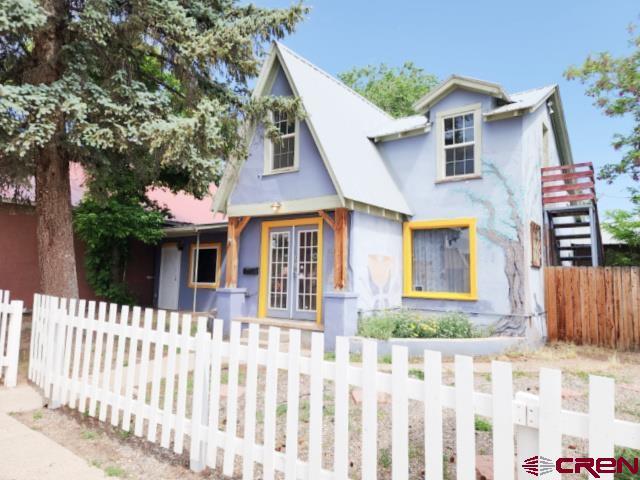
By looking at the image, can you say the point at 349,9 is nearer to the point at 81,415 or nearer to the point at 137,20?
the point at 137,20

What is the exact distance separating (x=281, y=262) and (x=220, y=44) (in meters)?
4.94

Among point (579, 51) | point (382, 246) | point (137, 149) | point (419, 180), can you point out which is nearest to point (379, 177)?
point (419, 180)

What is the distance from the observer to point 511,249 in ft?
29.2

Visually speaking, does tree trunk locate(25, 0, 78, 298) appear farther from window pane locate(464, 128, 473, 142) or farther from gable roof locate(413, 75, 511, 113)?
window pane locate(464, 128, 473, 142)

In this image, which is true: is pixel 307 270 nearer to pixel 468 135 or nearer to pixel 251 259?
pixel 251 259

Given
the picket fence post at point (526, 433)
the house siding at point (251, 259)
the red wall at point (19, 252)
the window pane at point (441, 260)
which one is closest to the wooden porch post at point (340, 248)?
the house siding at point (251, 259)

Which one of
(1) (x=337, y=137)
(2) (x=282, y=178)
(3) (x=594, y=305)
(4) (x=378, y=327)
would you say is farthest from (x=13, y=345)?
(3) (x=594, y=305)

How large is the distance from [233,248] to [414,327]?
4.83 metres

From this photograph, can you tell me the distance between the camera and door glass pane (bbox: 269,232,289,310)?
9859mm

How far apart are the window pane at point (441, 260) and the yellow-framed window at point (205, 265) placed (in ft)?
24.3

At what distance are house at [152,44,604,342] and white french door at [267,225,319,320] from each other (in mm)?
28

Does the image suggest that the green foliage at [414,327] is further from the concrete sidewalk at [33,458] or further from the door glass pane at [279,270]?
the concrete sidewalk at [33,458]

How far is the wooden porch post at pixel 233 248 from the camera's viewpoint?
10062 mm

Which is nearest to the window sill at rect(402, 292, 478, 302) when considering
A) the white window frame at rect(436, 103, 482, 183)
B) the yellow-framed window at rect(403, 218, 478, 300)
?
the yellow-framed window at rect(403, 218, 478, 300)
